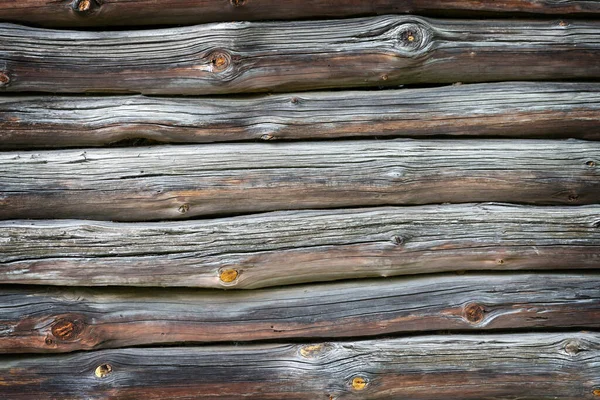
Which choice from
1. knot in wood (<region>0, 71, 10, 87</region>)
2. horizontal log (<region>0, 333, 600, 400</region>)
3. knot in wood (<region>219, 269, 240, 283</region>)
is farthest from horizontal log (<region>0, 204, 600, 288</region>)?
knot in wood (<region>0, 71, 10, 87</region>)

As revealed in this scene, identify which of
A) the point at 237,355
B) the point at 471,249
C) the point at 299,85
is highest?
the point at 299,85

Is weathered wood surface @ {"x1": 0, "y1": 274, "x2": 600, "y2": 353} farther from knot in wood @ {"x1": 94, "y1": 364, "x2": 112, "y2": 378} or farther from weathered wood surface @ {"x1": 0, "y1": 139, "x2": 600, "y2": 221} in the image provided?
weathered wood surface @ {"x1": 0, "y1": 139, "x2": 600, "y2": 221}

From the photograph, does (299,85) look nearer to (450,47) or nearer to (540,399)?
(450,47)

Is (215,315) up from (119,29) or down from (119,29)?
down

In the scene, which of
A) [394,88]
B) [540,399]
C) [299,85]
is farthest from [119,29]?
[540,399]

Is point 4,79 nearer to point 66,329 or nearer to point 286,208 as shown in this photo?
point 66,329

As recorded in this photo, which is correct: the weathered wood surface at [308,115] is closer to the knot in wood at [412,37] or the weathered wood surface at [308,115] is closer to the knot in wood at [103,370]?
the knot in wood at [412,37]
